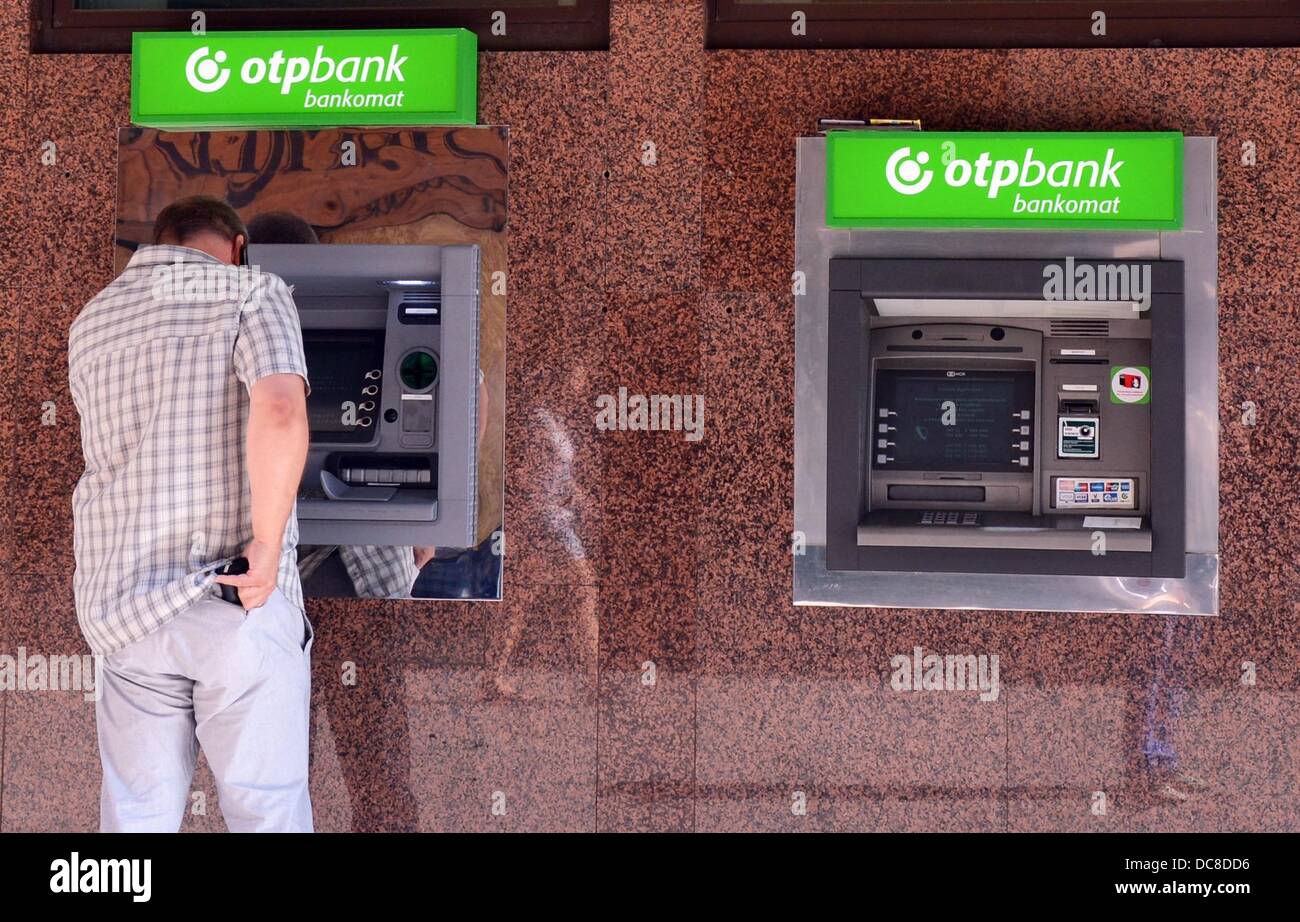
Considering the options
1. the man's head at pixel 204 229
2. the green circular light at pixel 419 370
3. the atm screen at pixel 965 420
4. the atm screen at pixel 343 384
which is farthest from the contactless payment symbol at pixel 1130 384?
the man's head at pixel 204 229

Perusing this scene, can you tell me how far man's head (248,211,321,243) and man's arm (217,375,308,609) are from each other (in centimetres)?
87

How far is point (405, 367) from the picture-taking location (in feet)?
11.6

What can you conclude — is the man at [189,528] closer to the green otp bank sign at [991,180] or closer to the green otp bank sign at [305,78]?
the green otp bank sign at [305,78]

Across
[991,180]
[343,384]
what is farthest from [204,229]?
[991,180]

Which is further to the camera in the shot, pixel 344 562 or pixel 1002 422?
pixel 344 562

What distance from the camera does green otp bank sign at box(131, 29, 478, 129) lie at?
11.4 ft

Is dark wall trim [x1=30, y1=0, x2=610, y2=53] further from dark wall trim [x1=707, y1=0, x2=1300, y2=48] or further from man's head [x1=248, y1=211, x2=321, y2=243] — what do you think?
man's head [x1=248, y1=211, x2=321, y2=243]

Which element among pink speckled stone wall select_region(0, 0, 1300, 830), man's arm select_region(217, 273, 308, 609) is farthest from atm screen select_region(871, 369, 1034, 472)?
man's arm select_region(217, 273, 308, 609)

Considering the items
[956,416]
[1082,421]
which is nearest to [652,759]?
[956,416]

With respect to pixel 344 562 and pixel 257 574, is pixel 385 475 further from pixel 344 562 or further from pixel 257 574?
pixel 257 574

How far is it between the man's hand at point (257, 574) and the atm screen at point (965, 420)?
171 centimetres

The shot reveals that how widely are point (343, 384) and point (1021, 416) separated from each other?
6.27ft

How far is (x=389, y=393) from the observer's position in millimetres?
3520

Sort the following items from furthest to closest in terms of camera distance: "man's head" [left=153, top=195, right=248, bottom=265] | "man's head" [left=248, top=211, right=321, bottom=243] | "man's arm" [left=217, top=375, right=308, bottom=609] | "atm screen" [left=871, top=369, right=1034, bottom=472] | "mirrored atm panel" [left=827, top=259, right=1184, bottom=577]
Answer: "man's head" [left=248, top=211, right=321, bottom=243] < "atm screen" [left=871, top=369, right=1034, bottom=472] < "mirrored atm panel" [left=827, top=259, right=1184, bottom=577] < "man's head" [left=153, top=195, right=248, bottom=265] < "man's arm" [left=217, top=375, right=308, bottom=609]
